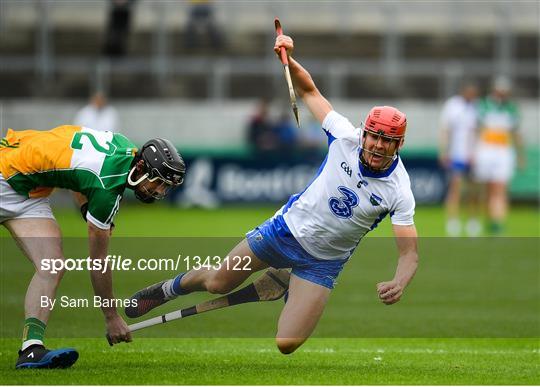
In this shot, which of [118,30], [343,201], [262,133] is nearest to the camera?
[343,201]

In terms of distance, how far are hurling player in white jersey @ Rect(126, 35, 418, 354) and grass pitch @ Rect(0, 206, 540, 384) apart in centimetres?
47

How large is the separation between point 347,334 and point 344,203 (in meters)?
2.30

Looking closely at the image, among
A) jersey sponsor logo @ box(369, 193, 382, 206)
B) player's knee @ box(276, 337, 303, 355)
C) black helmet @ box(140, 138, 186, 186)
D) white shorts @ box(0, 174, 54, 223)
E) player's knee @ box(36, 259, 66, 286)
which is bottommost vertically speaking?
player's knee @ box(276, 337, 303, 355)

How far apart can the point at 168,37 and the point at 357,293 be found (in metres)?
15.4

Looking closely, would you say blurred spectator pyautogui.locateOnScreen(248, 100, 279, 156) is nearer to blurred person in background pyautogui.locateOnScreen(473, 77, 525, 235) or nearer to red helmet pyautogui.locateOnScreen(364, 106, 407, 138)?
blurred person in background pyautogui.locateOnScreen(473, 77, 525, 235)

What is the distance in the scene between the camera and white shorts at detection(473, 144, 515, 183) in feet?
66.7

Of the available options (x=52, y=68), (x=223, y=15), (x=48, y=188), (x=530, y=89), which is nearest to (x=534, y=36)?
(x=530, y=89)

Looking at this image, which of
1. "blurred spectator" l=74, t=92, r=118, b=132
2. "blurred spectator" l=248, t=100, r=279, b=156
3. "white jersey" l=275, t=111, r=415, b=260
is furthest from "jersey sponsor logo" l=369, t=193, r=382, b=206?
"blurred spectator" l=248, t=100, r=279, b=156

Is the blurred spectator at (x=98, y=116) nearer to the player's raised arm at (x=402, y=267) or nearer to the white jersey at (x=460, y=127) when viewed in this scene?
the white jersey at (x=460, y=127)

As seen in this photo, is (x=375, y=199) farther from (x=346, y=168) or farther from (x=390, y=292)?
(x=390, y=292)

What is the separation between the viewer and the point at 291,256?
888 cm

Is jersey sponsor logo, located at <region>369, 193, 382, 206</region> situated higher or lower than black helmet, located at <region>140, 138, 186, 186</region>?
lower

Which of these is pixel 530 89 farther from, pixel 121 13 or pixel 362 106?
pixel 121 13

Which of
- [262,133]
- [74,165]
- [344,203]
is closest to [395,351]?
[344,203]
